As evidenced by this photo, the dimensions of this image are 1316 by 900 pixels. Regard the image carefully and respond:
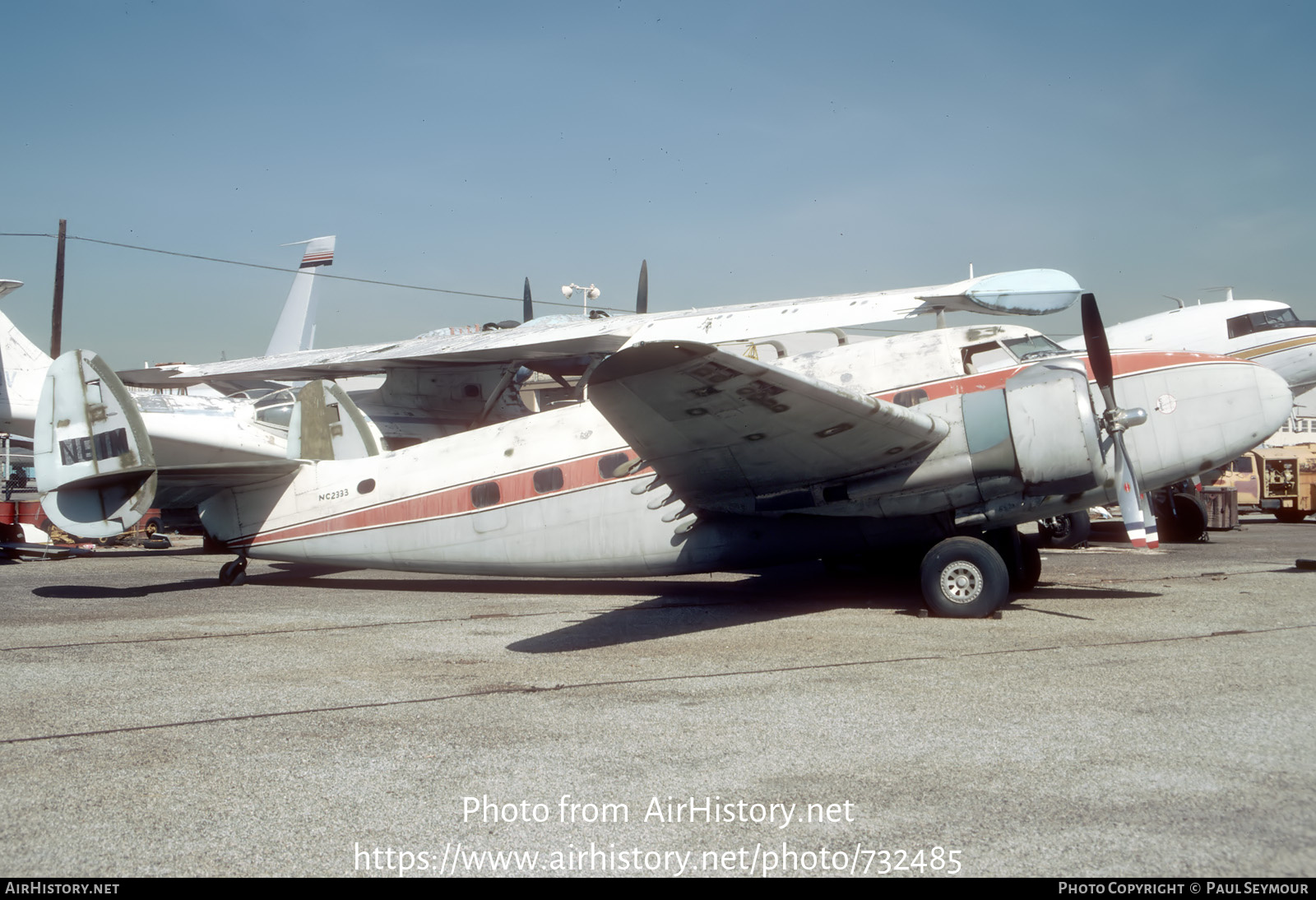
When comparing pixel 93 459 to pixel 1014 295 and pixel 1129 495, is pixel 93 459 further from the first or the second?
pixel 1014 295

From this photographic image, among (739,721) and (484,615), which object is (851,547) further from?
(739,721)

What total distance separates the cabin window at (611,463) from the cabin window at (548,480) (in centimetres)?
59

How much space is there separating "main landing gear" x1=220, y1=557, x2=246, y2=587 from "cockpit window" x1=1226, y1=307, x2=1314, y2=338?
2088cm

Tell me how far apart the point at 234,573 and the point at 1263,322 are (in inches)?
852

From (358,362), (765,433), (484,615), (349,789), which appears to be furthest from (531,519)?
(358,362)

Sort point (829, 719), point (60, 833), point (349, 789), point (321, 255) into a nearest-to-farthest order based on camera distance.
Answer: point (60, 833) < point (349, 789) < point (829, 719) < point (321, 255)

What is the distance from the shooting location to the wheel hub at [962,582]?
9.42 metres

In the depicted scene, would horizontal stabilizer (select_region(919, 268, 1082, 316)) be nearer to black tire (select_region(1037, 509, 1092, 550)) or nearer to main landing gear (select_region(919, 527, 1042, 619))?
black tire (select_region(1037, 509, 1092, 550))

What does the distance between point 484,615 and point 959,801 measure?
23.5 feet

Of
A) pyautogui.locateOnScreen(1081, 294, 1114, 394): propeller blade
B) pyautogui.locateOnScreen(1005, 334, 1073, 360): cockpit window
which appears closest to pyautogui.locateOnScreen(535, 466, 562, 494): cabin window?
pyautogui.locateOnScreen(1005, 334, 1073, 360): cockpit window

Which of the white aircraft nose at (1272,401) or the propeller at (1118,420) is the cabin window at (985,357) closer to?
the propeller at (1118,420)

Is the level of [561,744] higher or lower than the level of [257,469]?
lower

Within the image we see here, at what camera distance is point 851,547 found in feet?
34.9

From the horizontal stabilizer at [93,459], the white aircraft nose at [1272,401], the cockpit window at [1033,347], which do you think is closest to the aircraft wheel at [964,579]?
the cockpit window at [1033,347]
